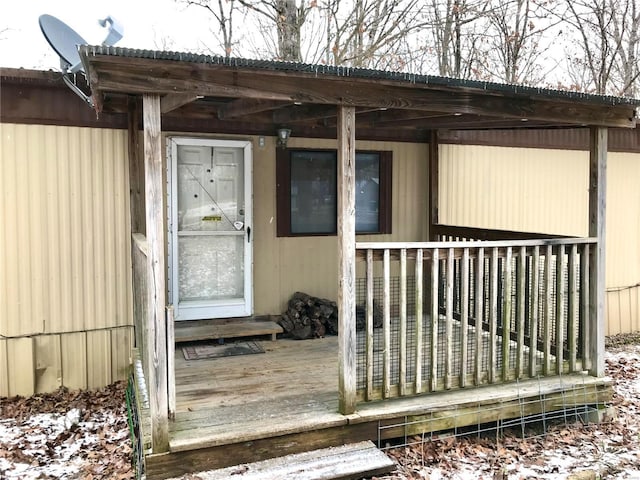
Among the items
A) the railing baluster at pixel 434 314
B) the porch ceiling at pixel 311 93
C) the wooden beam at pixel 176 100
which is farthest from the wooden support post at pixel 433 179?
the wooden beam at pixel 176 100

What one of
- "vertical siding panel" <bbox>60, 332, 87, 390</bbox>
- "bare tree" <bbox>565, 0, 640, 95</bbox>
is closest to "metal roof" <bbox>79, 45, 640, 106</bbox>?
"vertical siding panel" <bbox>60, 332, 87, 390</bbox>

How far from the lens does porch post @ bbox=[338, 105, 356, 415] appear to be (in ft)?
12.7

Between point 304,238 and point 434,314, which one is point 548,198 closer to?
point 304,238

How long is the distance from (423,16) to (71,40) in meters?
8.48

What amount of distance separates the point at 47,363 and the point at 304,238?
2.72 meters

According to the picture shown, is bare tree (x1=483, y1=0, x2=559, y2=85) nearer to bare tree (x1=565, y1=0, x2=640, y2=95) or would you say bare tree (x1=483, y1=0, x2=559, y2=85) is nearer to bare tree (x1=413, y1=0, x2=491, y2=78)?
bare tree (x1=413, y1=0, x2=491, y2=78)

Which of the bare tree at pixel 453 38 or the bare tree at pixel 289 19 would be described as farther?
the bare tree at pixel 453 38

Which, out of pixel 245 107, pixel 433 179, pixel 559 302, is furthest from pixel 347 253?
pixel 433 179

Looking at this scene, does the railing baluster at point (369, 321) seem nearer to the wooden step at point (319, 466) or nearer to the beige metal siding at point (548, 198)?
the wooden step at point (319, 466)

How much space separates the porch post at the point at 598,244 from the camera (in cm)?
478

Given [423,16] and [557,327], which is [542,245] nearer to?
[557,327]

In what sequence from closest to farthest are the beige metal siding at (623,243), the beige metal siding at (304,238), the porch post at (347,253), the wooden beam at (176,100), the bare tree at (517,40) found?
the wooden beam at (176,100) < the porch post at (347,253) < the beige metal siding at (304,238) < the beige metal siding at (623,243) < the bare tree at (517,40)

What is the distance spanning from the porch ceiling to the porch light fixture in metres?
0.32

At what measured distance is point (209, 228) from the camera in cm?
596
